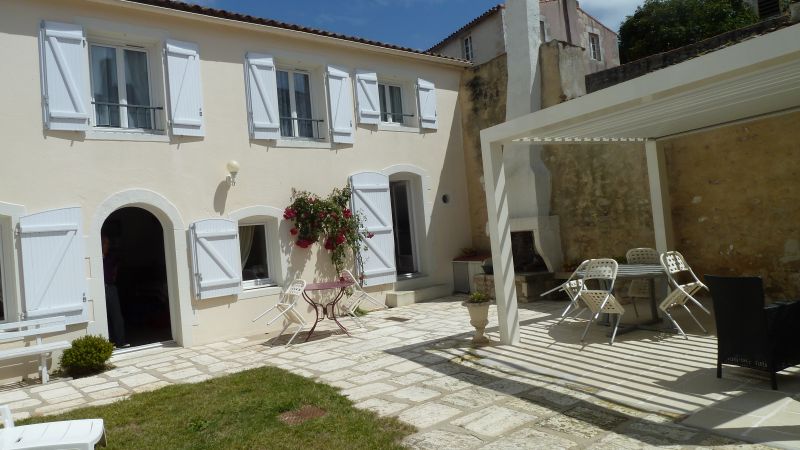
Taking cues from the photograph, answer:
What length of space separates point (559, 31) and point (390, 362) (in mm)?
16474

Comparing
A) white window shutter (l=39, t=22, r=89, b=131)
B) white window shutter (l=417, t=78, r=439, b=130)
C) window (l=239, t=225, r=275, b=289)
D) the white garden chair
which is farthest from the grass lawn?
white window shutter (l=417, t=78, r=439, b=130)

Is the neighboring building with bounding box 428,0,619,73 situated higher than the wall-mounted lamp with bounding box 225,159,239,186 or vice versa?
the neighboring building with bounding box 428,0,619,73

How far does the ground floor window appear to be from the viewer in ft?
35.0

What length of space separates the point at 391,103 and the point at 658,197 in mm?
5232

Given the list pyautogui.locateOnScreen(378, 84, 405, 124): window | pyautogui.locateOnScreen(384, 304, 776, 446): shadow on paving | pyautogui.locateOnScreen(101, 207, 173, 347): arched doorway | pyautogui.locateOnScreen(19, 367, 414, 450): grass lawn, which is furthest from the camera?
pyautogui.locateOnScreen(378, 84, 405, 124): window

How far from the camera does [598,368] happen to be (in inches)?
195

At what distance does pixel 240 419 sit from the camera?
14.0 feet

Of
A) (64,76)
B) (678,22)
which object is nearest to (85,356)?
(64,76)

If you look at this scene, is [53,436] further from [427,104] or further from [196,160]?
[427,104]

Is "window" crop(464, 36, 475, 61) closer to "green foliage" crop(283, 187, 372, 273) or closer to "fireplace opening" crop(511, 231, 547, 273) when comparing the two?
"fireplace opening" crop(511, 231, 547, 273)

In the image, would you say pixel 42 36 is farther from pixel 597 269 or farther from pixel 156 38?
pixel 597 269

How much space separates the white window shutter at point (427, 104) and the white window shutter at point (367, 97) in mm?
1000

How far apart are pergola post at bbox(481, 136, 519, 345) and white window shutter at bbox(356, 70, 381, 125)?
3931 millimetres

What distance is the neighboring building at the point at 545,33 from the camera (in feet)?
58.8
